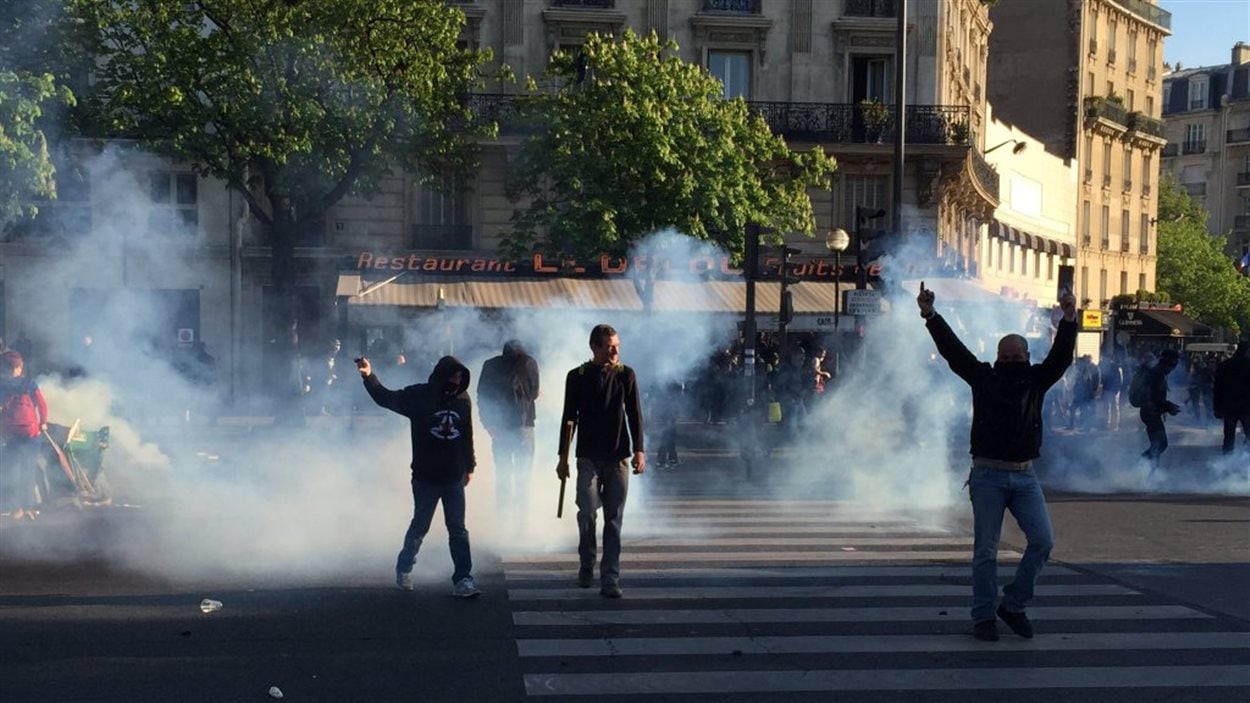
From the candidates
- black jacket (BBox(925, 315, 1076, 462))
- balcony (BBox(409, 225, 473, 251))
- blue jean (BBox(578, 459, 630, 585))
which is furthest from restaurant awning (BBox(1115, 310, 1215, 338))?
black jacket (BBox(925, 315, 1076, 462))

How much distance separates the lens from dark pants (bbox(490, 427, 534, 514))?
11047 millimetres

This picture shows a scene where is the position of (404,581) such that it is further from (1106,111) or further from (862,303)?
(1106,111)

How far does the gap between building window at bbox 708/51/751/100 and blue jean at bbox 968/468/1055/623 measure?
26770 millimetres

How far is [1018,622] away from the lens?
736 cm

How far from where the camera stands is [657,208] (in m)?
23.9

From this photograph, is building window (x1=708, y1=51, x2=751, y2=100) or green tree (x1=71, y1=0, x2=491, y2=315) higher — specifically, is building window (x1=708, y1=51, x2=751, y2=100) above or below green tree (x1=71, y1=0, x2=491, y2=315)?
above

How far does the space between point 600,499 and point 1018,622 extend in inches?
107

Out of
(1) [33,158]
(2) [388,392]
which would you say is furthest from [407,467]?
(1) [33,158]

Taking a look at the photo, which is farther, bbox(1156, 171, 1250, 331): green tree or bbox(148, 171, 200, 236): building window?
bbox(1156, 171, 1250, 331): green tree

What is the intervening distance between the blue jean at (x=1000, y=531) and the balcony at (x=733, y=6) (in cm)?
2729

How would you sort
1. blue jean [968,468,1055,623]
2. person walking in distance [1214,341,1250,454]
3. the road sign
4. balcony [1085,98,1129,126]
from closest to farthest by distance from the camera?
blue jean [968,468,1055,623], person walking in distance [1214,341,1250,454], the road sign, balcony [1085,98,1129,126]

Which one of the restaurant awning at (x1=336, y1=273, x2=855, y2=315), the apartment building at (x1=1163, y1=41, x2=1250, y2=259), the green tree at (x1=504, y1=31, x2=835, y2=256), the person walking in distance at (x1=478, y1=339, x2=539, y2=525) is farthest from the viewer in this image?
the apartment building at (x1=1163, y1=41, x2=1250, y2=259)

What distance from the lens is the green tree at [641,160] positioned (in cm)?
2380

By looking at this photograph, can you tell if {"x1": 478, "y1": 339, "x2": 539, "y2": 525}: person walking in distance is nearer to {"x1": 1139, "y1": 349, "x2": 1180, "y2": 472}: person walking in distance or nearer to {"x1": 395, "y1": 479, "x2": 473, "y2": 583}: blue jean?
{"x1": 395, "y1": 479, "x2": 473, "y2": 583}: blue jean
